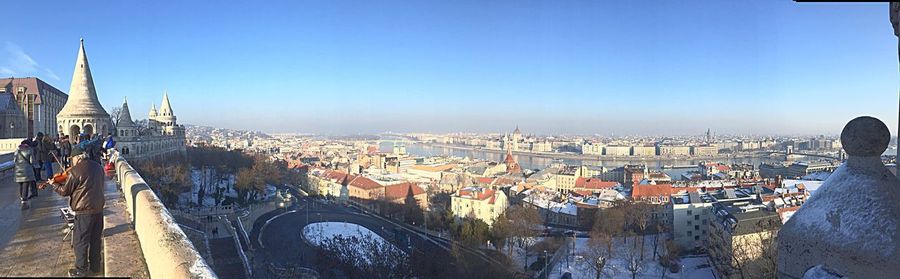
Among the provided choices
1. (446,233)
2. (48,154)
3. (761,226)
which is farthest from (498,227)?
(48,154)

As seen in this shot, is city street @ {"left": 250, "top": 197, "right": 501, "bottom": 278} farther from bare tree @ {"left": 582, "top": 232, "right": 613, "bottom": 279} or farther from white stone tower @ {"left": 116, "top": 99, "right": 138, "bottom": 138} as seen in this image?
white stone tower @ {"left": 116, "top": 99, "right": 138, "bottom": 138}

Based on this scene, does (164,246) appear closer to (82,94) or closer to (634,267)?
(82,94)

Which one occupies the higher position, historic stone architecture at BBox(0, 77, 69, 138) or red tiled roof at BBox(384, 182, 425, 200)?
historic stone architecture at BBox(0, 77, 69, 138)

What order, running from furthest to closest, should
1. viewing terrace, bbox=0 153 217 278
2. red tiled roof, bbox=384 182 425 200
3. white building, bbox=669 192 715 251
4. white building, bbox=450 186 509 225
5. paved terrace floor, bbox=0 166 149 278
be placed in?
red tiled roof, bbox=384 182 425 200, white building, bbox=450 186 509 225, white building, bbox=669 192 715 251, paved terrace floor, bbox=0 166 149 278, viewing terrace, bbox=0 153 217 278

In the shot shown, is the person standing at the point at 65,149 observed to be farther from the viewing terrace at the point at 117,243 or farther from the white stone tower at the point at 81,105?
the white stone tower at the point at 81,105

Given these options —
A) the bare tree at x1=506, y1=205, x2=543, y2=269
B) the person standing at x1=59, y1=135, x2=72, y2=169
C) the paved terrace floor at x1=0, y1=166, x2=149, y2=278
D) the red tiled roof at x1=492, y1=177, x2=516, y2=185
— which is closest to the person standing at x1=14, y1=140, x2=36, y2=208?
the paved terrace floor at x1=0, y1=166, x2=149, y2=278

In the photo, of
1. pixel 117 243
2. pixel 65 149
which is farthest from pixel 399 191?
pixel 117 243

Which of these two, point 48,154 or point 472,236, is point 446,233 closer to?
point 472,236
